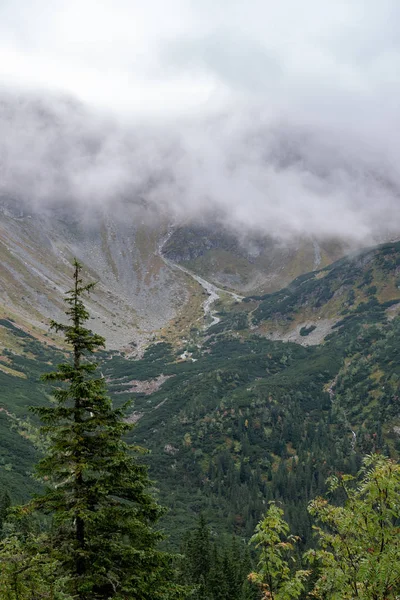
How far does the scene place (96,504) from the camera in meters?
10.9

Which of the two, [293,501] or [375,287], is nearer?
[293,501]

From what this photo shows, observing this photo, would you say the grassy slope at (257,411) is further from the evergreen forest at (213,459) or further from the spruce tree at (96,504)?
the spruce tree at (96,504)

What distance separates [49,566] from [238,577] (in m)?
41.4

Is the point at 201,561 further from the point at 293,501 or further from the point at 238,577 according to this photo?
the point at 293,501

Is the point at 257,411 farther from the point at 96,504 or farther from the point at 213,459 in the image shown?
the point at 96,504

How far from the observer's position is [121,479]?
11227 millimetres

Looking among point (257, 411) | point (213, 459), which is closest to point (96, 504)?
point (213, 459)

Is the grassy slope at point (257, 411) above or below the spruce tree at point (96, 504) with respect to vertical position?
above

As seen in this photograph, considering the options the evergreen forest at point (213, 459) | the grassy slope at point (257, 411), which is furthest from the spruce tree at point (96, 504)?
the grassy slope at point (257, 411)

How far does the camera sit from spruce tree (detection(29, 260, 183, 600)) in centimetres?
1012

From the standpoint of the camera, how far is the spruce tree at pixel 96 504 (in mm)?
10117

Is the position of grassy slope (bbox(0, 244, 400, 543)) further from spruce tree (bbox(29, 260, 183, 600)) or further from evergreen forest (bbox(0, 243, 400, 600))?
spruce tree (bbox(29, 260, 183, 600))

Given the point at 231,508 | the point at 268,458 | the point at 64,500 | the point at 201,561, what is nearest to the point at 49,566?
the point at 64,500

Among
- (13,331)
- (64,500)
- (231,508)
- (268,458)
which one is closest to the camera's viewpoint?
(64,500)
